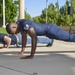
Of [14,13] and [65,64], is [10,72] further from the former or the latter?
[14,13]

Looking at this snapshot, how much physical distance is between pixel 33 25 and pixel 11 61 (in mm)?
980

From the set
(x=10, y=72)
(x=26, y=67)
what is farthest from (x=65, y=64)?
(x=10, y=72)

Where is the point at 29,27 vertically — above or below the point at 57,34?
above

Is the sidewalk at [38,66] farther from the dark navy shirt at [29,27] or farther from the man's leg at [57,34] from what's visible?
the dark navy shirt at [29,27]

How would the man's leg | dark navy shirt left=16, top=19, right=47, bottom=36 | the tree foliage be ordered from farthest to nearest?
the tree foliage
the man's leg
dark navy shirt left=16, top=19, right=47, bottom=36

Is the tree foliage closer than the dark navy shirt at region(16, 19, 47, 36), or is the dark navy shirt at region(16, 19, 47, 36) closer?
the dark navy shirt at region(16, 19, 47, 36)

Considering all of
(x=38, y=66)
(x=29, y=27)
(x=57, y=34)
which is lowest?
(x=38, y=66)

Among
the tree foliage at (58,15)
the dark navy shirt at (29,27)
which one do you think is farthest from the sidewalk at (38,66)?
the tree foliage at (58,15)

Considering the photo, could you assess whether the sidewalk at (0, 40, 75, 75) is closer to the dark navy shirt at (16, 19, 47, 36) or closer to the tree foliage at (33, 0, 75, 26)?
the dark navy shirt at (16, 19, 47, 36)

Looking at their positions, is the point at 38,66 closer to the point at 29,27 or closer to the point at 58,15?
the point at 29,27

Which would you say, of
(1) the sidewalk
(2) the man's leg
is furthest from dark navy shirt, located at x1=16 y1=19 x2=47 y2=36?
(1) the sidewalk

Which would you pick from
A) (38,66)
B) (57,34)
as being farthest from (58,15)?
(38,66)

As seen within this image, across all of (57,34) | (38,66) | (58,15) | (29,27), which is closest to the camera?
(38,66)

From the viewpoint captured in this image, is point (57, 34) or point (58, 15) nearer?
point (57, 34)
